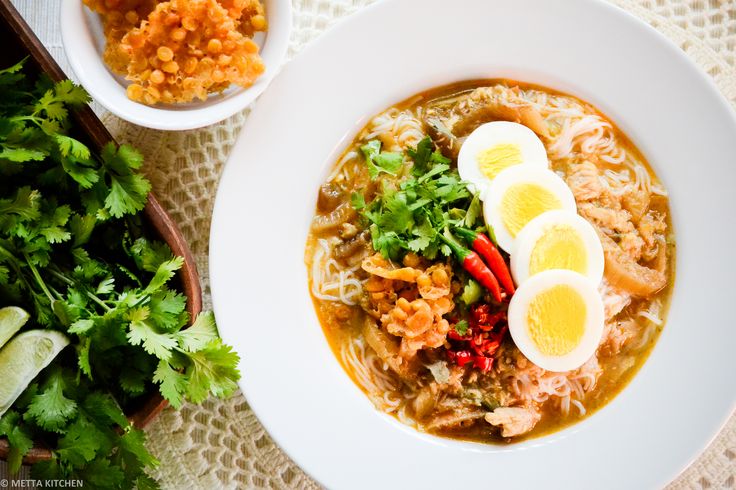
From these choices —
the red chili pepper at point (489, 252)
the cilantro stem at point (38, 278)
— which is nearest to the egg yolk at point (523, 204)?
the red chili pepper at point (489, 252)

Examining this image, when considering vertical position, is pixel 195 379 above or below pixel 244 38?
below

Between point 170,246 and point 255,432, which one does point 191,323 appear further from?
point 255,432

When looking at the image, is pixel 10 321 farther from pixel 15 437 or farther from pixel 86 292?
pixel 15 437

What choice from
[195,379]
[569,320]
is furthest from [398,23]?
[195,379]

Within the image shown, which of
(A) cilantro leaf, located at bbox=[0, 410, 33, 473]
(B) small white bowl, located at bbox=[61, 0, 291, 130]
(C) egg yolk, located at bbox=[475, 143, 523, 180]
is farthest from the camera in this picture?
(C) egg yolk, located at bbox=[475, 143, 523, 180]

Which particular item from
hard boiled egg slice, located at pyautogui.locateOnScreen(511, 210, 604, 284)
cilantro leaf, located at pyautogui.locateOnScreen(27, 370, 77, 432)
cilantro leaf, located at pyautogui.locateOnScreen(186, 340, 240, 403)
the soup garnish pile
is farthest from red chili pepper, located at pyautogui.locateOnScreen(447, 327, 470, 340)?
cilantro leaf, located at pyautogui.locateOnScreen(27, 370, 77, 432)

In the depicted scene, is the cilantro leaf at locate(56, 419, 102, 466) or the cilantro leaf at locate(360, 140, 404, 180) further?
the cilantro leaf at locate(360, 140, 404, 180)

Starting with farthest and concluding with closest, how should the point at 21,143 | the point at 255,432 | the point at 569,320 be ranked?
the point at 255,432
the point at 569,320
the point at 21,143

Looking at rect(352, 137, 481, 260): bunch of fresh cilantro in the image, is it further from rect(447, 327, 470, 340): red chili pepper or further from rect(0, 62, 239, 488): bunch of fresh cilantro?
rect(0, 62, 239, 488): bunch of fresh cilantro

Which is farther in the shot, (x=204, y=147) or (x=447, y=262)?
(x=204, y=147)
